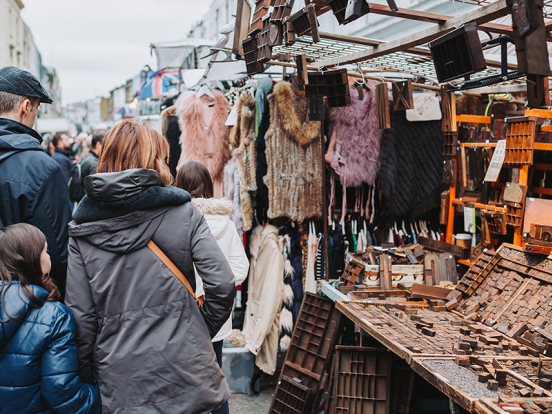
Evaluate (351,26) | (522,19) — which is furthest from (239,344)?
(351,26)

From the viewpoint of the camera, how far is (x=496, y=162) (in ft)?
11.2

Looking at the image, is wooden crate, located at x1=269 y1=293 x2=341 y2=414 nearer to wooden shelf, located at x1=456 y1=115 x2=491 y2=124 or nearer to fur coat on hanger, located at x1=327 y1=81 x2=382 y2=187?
fur coat on hanger, located at x1=327 y1=81 x2=382 y2=187

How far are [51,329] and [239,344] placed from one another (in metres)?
2.88

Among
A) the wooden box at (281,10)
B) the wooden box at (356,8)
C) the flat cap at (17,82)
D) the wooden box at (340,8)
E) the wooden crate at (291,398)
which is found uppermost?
the wooden box at (281,10)

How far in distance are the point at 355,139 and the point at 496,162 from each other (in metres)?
1.31

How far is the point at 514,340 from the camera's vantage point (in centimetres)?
256

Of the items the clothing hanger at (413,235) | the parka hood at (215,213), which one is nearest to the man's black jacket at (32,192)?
the parka hood at (215,213)

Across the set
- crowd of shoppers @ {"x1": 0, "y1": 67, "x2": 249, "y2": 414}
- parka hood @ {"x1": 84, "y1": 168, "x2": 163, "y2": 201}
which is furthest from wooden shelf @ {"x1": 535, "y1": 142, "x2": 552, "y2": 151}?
parka hood @ {"x1": 84, "y1": 168, "x2": 163, "y2": 201}

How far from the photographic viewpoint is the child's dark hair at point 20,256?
182 centimetres

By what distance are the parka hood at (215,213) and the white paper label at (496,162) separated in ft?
5.98

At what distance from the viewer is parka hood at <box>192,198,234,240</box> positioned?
9.88 feet

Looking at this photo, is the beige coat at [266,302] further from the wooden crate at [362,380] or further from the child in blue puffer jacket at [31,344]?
the child in blue puffer jacket at [31,344]

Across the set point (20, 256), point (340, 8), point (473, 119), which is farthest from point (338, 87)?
point (20, 256)

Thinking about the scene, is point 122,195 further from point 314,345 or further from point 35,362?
point 314,345
